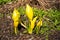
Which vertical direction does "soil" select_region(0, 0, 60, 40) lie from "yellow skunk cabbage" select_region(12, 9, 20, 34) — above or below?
below

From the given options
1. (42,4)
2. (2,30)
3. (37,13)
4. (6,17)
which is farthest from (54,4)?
(2,30)

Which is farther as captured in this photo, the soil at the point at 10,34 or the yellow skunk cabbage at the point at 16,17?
the soil at the point at 10,34

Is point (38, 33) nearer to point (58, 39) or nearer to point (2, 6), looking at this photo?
point (58, 39)

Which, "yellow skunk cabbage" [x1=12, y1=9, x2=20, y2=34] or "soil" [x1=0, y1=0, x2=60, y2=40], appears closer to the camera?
"yellow skunk cabbage" [x1=12, y1=9, x2=20, y2=34]

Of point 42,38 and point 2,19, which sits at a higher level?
point 2,19

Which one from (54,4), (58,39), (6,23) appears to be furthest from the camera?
(54,4)

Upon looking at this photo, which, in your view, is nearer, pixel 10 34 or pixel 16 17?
pixel 16 17

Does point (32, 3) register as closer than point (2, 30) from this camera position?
No

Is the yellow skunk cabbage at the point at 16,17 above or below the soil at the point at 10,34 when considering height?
above

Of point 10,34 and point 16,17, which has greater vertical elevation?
point 16,17

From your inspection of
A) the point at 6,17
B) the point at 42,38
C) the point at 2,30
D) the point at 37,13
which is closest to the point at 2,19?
the point at 6,17

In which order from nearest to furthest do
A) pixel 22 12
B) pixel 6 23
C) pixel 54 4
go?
1. pixel 6 23
2. pixel 22 12
3. pixel 54 4
